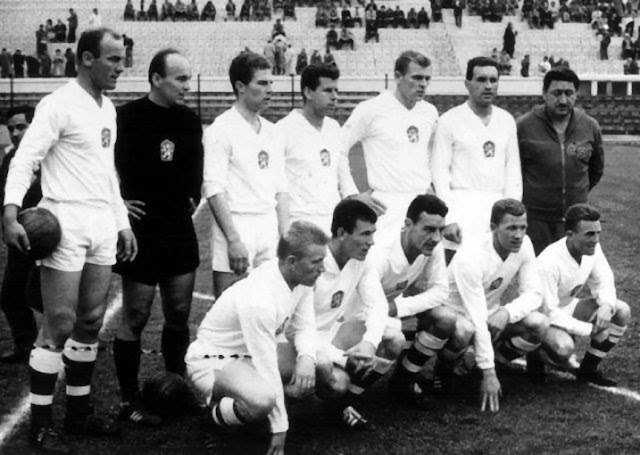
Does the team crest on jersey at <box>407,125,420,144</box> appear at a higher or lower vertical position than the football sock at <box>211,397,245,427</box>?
higher

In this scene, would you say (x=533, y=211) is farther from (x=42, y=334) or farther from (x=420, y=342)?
(x=42, y=334)

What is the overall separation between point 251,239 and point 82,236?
131cm

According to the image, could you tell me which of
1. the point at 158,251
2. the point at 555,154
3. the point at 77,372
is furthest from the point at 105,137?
the point at 555,154

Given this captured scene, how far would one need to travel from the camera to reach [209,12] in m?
48.7

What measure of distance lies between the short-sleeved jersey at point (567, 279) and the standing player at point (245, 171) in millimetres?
2053

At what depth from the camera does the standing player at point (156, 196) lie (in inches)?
242

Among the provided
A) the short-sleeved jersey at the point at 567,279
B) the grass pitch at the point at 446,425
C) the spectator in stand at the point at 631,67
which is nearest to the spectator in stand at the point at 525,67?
the spectator in stand at the point at 631,67

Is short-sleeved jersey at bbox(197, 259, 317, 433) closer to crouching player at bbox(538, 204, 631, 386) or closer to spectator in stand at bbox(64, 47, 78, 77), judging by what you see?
crouching player at bbox(538, 204, 631, 386)

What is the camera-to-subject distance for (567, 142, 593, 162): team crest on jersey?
769 centimetres

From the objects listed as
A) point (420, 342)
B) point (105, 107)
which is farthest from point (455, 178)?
point (105, 107)

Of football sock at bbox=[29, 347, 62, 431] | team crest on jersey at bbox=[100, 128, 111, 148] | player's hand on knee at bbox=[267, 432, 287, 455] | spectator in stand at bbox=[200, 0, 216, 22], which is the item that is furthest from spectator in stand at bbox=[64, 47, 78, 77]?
player's hand on knee at bbox=[267, 432, 287, 455]

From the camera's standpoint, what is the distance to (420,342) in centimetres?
666

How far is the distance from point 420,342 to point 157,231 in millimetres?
1976

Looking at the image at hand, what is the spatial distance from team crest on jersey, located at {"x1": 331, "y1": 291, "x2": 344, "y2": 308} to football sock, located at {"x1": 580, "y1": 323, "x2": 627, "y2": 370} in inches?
80.1
